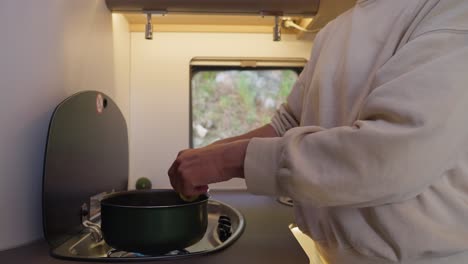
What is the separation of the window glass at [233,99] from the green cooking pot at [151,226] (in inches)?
31.3

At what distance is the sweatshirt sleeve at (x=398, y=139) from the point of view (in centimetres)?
40

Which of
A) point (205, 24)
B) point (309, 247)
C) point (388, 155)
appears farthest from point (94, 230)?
point (205, 24)

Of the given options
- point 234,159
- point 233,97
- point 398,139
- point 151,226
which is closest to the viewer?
point 398,139

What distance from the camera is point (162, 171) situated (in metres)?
1.41

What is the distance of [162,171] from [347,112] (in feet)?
3.21

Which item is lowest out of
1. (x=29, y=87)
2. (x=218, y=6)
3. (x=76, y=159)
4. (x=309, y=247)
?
(x=309, y=247)

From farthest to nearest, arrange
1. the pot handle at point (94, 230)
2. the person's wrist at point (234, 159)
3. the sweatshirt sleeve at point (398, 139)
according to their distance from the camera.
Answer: the pot handle at point (94, 230) → the person's wrist at point (234, 159) → the sweatshirt sleeve at point (398, 139)

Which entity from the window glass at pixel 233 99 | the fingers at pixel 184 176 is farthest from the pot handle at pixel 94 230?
the window glass at pixel 233 99

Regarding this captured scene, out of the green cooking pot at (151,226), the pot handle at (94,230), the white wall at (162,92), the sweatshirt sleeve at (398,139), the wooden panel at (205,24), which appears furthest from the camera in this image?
the white wall at (162,92)

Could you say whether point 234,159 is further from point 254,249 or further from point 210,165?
point 254,249

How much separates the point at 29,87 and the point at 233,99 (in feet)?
2.81

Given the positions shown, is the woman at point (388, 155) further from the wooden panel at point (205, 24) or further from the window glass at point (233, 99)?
the window glass at point (233, 99)

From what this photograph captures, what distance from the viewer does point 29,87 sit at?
72cm

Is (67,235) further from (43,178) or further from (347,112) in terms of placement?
(347,112)
